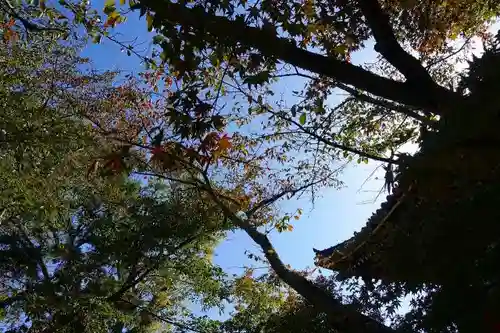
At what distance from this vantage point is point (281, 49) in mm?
3129

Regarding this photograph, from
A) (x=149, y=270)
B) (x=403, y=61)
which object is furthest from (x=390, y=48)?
(x=149, y=270)

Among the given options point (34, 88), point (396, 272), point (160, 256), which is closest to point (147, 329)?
point (160, 256)

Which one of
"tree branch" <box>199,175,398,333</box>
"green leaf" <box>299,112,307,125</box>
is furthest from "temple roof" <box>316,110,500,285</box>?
"green leaf" <box>299,112,307,125</box>

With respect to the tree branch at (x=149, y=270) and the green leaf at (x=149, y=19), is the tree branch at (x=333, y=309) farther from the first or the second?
the tree branch at (x=149, y=270)

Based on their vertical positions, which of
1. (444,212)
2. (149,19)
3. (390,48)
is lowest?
(444,212)

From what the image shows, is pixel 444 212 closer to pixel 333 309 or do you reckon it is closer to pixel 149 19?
pixel 333 309

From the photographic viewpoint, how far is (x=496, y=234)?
1.66 m

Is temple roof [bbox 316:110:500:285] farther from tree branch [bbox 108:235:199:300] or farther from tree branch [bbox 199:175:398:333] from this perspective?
tree branch [bbox 108:235:199:300]

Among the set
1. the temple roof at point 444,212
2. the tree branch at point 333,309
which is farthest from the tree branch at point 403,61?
the tree branch at point 333,309

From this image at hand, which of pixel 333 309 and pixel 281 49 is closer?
pixel 281 49

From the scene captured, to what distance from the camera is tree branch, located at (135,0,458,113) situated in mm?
3121

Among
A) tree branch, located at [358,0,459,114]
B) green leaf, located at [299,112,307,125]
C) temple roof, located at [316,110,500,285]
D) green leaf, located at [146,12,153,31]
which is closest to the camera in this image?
temple roof, located at [316,110,500,285]

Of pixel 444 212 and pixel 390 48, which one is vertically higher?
pixel 390 48

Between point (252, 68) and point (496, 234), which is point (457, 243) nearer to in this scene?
point (496, 234)
